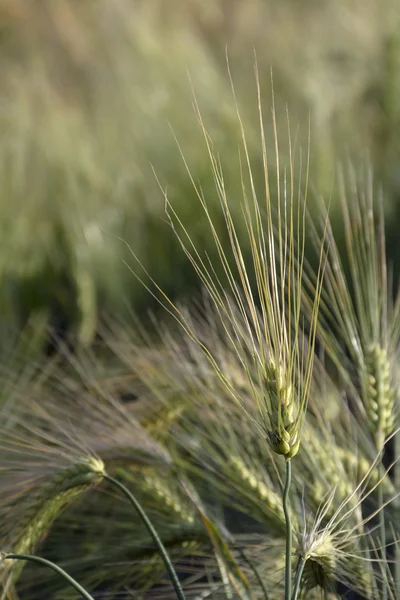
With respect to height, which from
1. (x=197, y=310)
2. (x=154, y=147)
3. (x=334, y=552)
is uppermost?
(x=154, y=147)

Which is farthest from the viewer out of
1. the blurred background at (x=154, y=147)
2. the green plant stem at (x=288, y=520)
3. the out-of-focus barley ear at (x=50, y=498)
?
the blurred background at (x=154, y=147)

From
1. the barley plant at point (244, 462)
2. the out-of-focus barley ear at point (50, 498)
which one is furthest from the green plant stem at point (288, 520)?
the out-of-focus barley ear at point (50, 498)

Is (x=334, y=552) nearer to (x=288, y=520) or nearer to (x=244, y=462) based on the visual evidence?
(x=288, y=520)

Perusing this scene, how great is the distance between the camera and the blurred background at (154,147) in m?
1.29

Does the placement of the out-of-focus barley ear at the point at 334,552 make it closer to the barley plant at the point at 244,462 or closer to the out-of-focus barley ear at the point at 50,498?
the barley plant at the point at 244,462

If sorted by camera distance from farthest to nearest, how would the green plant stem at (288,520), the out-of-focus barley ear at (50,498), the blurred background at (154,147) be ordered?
the blurred background at (154,147) < the out-of-focus barley ear at (50,498) < the green plant stem at (288,520)

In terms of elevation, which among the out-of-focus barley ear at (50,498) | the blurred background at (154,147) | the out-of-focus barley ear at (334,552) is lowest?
the out-of-focus barley ear at (334,552)

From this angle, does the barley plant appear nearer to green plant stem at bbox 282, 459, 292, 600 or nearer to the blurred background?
green plant stem at bbox 282, 459, 292, 600

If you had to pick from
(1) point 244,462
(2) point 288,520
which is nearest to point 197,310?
(1) point 244,462

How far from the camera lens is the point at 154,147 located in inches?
54.7

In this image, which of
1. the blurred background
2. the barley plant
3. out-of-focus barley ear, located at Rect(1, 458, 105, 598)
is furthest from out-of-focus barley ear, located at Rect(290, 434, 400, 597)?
the blurred background

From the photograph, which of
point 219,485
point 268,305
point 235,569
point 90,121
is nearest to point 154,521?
point 219,485

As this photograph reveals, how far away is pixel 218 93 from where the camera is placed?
1.36 m

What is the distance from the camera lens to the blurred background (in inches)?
51.0
